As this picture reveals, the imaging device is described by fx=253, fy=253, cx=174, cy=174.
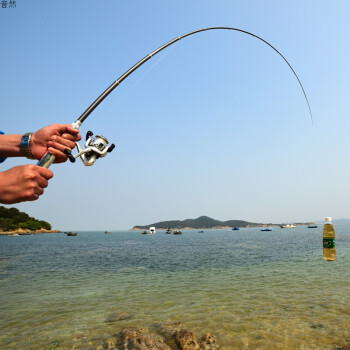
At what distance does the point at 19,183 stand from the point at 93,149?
132cm

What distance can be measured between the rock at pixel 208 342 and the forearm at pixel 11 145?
7.16 meters

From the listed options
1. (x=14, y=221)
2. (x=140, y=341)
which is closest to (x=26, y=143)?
(x=140, y=341)

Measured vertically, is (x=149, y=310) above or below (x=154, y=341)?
below

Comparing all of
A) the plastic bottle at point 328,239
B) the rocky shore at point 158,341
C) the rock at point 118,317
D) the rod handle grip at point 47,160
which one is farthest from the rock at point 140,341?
the rod handle grip at point 47,160

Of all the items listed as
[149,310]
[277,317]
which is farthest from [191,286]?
[277,317]

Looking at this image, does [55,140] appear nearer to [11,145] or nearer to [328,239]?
[11,145]

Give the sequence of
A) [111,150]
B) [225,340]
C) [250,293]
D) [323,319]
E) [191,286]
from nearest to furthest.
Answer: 1. [111,150]
2. [225,340]
3. [323,319]
4. [250,293]
5. [191,286]

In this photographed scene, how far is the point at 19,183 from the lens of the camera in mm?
2635

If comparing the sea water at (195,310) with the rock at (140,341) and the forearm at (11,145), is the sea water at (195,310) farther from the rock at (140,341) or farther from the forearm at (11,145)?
the forearm at (11,145)

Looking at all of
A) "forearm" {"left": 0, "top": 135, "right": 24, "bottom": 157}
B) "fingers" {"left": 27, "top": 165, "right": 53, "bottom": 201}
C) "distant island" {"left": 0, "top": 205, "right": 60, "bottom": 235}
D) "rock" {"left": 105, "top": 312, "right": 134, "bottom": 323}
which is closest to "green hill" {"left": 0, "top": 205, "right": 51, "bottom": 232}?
"distant island" {"left": 0, "top": 205, "right": 60, "bottom": 235}

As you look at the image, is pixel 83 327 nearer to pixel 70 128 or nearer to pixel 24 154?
pixel 24 154

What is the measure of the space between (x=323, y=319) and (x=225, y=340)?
13.9 ft

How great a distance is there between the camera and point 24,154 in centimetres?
404

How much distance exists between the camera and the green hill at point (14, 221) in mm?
161625
